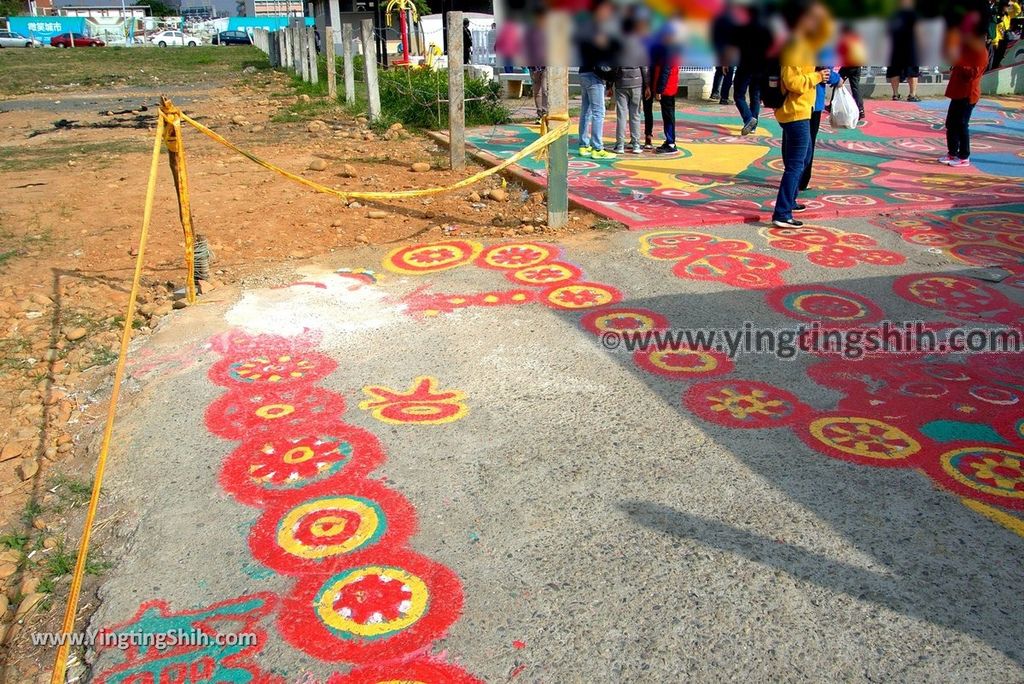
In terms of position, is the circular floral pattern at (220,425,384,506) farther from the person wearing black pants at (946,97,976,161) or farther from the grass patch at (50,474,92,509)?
the person wearing black pants at (946,97,976,161)

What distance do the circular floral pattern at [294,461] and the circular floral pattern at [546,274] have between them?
2.12m

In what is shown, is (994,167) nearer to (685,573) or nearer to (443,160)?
(443,160)

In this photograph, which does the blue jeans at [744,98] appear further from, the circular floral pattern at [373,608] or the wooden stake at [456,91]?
the circular floral pattern at [373,608]

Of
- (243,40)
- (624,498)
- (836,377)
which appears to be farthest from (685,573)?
(243,40)

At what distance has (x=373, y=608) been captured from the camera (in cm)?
245

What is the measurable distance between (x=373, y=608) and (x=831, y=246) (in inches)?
179

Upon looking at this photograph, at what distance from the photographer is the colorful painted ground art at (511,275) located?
193 inches

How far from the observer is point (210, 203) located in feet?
26.0

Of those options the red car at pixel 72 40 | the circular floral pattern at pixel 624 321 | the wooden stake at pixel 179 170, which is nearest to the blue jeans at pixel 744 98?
the circular floral pattern at pixel 624 321

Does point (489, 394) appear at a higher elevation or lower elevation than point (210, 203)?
lower

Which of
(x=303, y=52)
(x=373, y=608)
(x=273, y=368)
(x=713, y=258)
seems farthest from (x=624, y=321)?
(x=303, y=52)

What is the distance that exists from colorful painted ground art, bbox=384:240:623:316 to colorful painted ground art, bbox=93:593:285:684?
256 centimetres

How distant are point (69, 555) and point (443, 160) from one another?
24.7 feet

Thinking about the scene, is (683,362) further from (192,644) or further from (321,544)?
(192,644)
